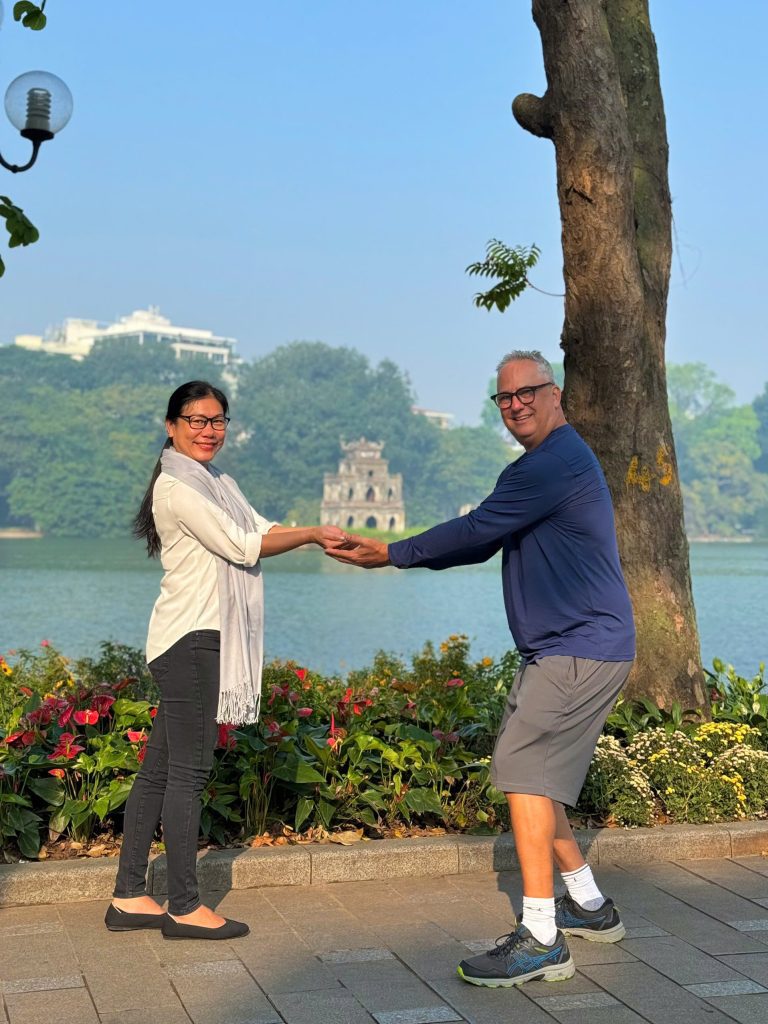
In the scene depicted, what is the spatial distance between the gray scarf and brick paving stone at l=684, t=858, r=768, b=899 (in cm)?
199

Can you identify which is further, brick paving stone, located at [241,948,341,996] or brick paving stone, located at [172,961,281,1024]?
brick paving stone, located at [241,948,341,996]

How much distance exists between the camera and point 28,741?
5711mm

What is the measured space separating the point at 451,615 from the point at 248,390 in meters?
74.8

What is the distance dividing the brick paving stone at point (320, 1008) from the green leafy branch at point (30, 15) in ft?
12.1

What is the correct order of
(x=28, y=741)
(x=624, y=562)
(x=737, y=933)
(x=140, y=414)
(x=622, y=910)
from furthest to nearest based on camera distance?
(x=140, y=414) → (x=624, y=562) → (x=28, y=741) → (x=622, y=910) → (x=737, y=933)

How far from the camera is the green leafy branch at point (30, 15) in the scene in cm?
532

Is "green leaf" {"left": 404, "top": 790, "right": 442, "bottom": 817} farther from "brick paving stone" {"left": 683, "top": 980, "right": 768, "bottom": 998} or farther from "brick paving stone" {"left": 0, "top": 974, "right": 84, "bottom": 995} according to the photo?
"brick paving stone" {"left": 0, "top": 974, "right": 84, "bottom": 995}

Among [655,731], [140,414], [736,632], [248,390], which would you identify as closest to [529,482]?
[655,731]

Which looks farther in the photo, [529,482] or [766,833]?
[766,833]

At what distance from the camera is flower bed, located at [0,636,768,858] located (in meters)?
5.51

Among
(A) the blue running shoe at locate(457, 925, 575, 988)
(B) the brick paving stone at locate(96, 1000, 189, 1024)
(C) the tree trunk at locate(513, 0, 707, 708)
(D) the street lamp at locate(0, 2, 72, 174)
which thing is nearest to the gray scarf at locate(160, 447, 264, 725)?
(B) the brick paving stone at locate(96, 1000, 189, 1024)

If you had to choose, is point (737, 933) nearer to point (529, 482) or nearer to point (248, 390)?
point (529, 482)

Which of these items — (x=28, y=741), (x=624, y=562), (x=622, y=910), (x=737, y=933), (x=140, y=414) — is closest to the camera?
(x=737, y=933)

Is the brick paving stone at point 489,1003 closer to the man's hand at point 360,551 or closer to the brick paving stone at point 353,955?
the brick paving stone at point 353,955
